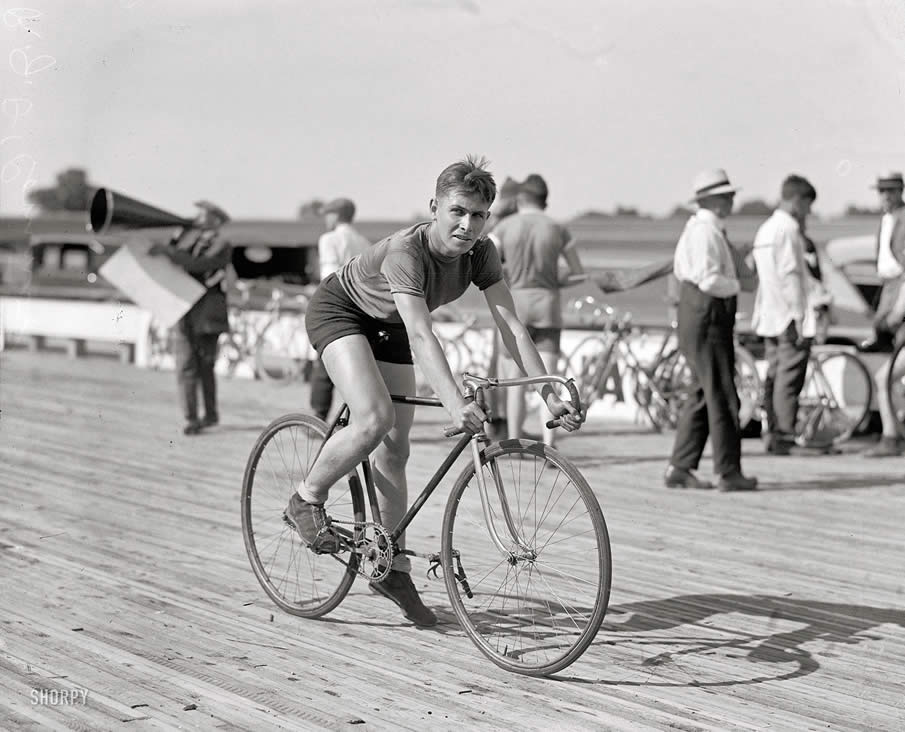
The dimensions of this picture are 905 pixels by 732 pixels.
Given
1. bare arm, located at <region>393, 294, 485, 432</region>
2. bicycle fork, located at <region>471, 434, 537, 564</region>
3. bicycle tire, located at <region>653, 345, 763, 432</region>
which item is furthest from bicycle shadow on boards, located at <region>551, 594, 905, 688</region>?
bicycle tire, located at <region>653, 345, 763, 432</region>

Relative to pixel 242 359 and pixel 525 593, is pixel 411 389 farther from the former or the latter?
pixel 242 359

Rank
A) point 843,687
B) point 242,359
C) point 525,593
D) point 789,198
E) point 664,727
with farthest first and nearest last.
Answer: point 242,359, point 789,198, point 525,593, point 843,687, point 664,727

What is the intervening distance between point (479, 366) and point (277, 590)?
32.1ft

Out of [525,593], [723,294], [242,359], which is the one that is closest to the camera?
[525,593]

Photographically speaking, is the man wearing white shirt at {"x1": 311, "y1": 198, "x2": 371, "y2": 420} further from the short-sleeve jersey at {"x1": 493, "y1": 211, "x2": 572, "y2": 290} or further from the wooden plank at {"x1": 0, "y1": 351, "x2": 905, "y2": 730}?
the short-sleeve jersey at {"x1": 493, "y1": 211, "x2": 572, "y2": 290}

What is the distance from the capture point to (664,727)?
4352 mm

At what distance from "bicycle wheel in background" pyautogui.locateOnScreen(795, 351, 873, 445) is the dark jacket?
515 cm

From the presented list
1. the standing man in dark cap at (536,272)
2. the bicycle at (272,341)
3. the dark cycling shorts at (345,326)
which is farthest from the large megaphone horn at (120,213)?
the bicycle at (272,341)

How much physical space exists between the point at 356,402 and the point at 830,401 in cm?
773

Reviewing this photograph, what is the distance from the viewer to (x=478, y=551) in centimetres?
715

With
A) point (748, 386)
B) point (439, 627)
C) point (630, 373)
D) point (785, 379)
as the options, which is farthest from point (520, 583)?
point (630, 373)

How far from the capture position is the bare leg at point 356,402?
17.0 ft

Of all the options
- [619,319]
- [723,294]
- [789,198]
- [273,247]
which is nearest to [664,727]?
[723,294]

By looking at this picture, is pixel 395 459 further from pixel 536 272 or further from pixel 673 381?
pixel 673 381
